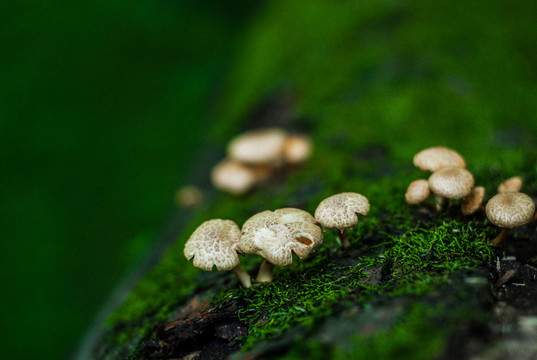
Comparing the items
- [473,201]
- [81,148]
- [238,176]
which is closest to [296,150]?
[238,176]

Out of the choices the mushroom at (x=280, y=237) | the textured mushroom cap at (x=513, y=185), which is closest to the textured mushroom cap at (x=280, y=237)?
the mushroom at (x=280, y=237)

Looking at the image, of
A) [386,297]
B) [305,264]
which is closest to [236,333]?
[305,264]

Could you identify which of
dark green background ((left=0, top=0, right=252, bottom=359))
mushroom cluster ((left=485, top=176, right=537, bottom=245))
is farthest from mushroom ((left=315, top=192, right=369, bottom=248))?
dark green background ((left=0, top=0, right=252, bottom=359))

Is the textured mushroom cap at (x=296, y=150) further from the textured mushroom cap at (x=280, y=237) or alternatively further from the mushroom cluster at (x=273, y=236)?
the textured mushroom cap at (x=280, y=237)

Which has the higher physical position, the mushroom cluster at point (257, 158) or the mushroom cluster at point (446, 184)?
the mushroom cluster at point (257, 158)

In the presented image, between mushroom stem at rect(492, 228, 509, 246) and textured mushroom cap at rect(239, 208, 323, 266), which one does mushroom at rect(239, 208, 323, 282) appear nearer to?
textured mushroom cap at rect(239, 208, 323, 266)

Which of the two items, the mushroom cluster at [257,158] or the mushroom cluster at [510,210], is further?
the mushroom cluster at [257,158]

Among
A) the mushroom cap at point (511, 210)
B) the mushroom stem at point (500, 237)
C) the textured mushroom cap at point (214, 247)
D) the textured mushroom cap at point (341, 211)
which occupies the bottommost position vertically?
the mushroom stem at point (500, 237)
